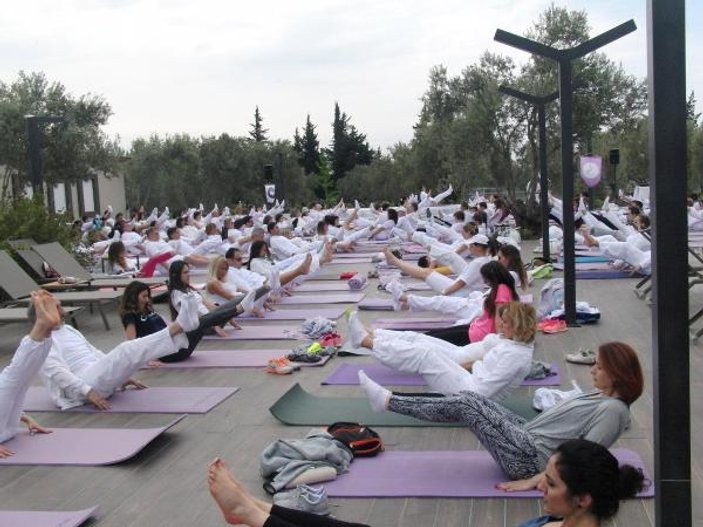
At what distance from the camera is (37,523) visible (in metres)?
4.41

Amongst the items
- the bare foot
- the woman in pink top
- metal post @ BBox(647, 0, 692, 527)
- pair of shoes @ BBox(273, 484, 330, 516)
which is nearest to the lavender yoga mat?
the woman in pink top

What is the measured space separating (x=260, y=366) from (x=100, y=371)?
2.05 metres

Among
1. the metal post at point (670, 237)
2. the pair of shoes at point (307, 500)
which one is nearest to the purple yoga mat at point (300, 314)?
the pair of shoes at point (307, 500)

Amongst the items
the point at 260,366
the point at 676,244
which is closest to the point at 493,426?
the point at 676,244

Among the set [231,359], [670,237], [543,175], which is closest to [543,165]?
[543,175]

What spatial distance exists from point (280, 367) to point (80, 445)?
2622 millimetres

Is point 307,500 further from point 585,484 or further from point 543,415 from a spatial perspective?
point 585,484

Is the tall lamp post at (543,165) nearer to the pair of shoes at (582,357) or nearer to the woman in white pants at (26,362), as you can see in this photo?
the pair of shoes at (582,357)

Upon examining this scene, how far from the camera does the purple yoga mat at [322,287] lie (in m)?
14.3

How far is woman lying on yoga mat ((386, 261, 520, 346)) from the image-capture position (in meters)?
7.62

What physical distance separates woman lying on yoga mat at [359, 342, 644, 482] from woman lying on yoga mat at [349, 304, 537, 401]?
65 cm

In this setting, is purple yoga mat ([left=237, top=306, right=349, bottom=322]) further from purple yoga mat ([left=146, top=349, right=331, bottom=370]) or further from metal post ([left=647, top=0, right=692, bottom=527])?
metal post ([left=647, top=0, right=692, bottom=527])

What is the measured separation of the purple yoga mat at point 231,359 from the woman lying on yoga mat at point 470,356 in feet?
6.86

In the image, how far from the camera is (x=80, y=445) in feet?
18.7
